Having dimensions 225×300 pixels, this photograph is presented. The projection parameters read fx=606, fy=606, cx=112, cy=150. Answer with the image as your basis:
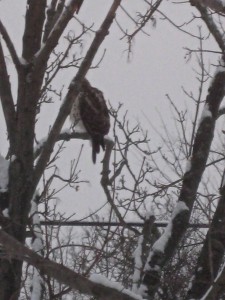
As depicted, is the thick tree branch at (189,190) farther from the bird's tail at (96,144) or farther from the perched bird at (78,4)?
the perched bird at (78,4)

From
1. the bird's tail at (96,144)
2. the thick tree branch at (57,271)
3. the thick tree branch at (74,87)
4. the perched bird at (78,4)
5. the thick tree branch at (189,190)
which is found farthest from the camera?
the bird's tail at (96,144)

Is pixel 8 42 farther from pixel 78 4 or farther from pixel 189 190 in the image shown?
pixel 189 190

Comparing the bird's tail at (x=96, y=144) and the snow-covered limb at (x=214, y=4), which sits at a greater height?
the bird's tail at (x=96, y=144)

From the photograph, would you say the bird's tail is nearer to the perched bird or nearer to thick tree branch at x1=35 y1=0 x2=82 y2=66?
thick tree branch at x1=35 y1=0 x2=82 y2=66

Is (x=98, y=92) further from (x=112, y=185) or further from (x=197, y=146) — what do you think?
(x=112, y=185)

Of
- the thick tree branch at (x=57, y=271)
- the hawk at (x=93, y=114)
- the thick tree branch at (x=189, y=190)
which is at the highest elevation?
the hawk at (x=93, y=114)

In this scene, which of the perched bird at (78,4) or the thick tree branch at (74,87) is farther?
the perched bird at (78,4)

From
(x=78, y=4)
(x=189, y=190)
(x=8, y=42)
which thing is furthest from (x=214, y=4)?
(x=189, y=190)

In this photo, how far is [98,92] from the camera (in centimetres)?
691

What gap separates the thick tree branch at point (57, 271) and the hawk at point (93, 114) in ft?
14.0

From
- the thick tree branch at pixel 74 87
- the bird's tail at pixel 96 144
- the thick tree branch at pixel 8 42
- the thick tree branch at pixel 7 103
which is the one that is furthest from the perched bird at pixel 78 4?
the bird's tail at pixel 96 144

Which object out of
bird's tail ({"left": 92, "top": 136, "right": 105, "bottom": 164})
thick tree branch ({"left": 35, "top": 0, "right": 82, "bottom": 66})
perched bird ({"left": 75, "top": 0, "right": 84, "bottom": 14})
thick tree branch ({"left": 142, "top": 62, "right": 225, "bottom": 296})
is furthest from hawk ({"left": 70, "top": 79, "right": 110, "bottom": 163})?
perched bird ({"left": 75, "top": 0, "right": 84, "bottom": 14})

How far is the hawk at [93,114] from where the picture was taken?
6.53 m

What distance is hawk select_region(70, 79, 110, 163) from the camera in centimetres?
653
